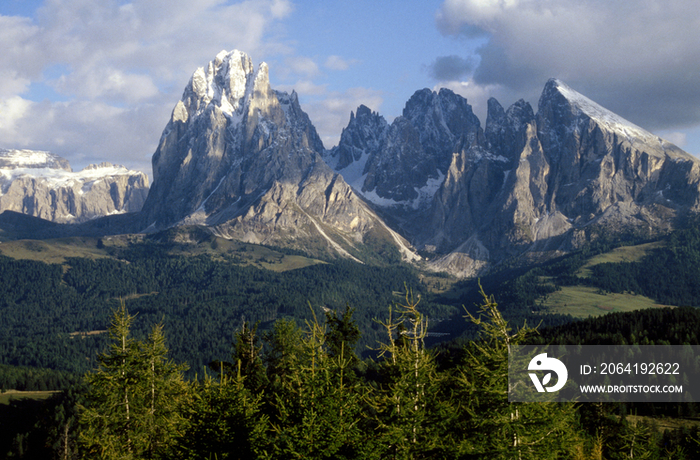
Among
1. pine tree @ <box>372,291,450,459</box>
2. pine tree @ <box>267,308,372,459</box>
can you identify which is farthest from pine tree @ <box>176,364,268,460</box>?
pine tree @ <box>372,291,450,459</box>

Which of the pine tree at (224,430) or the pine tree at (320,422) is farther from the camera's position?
the pine tree at (224,430)

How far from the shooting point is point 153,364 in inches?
1795

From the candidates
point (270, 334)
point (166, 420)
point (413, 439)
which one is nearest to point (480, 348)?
point (413, 439)

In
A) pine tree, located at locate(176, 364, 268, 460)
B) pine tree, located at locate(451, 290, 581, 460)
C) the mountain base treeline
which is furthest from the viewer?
pine tree, located at locate(176, 364, 268, 460)

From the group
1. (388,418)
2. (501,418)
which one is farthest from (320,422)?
(501,418)

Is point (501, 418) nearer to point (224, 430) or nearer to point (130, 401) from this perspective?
point (224, 430)

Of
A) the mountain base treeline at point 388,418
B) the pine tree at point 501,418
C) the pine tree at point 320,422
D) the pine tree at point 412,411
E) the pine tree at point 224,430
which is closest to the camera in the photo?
the pine tree at point 501,418

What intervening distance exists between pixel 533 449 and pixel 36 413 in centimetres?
19808

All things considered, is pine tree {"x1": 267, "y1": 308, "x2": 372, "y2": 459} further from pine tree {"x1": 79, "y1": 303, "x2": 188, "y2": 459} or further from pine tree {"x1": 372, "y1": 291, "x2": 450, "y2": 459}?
pine tree {"x1": 79, "y1": 303, "x2": 188, "y2": 459}

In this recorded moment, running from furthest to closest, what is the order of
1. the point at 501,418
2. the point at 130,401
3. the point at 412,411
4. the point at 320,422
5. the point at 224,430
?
the point at 130,401 < the point at 224,430 < the point at 412,411 < the point at 320,422 < the point at 501,418

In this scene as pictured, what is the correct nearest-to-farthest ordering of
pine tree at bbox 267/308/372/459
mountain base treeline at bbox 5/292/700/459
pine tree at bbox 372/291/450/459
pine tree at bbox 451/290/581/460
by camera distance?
pine tree at bbox 451/290/581/460, pine tree at bbox 267/308/372/459, mountain base treeline at bbox 5/292/700/459, pine tree at bbox 372/291/450/459

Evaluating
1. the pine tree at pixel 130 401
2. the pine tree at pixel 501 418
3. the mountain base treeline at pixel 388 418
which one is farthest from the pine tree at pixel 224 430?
the pine tree at pixel 501 418

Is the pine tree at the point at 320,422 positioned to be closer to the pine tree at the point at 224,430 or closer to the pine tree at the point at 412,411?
the pine tree at the point at 224,430

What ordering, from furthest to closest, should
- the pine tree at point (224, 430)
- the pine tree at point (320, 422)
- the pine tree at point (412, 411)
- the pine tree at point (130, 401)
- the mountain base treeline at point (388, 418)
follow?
1. the pine tree at point (130, 401)
2. the pine tree at point (224, 430)
3. the pine tree at point (412, 411)
4. the mountain base treeline at point (388, 418)
5. the pine tree at point (320, 422)
